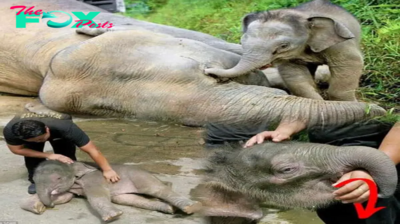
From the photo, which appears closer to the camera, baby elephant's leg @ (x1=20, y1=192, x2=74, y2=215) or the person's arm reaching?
the person's arm reaching

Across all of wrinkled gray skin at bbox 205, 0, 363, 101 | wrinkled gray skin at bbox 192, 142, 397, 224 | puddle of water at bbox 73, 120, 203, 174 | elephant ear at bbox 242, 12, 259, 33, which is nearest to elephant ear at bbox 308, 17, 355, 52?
wrinkled gray skin at bbox 205, 0, 363, 101

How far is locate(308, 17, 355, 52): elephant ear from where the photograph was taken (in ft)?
12.5

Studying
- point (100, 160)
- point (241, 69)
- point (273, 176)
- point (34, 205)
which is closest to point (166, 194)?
point (100, 160)

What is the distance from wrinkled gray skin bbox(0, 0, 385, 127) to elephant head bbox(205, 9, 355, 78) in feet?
0.68

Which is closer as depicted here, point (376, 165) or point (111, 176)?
point (376, 165)

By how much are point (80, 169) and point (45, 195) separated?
0.28m

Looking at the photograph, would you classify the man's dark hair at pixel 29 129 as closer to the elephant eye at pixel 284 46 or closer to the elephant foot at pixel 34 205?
the elephant foot at pixel 34 205

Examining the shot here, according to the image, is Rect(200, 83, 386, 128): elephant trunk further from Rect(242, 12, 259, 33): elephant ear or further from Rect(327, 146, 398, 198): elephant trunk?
Rect(327, 146, 398, 198): elephant trunk

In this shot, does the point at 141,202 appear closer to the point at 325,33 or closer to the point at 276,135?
the point at 276,135

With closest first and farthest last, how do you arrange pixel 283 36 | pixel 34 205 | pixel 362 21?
pixel 34 205 → pixel 283 36 → pixel 362 21

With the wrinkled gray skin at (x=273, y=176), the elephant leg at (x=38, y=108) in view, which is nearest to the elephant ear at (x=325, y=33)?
the wrinkled gray skin at (x=273, y=176)

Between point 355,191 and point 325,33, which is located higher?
point 355,191

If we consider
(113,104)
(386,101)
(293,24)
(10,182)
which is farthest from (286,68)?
(10,182)

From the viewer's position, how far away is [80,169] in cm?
325
